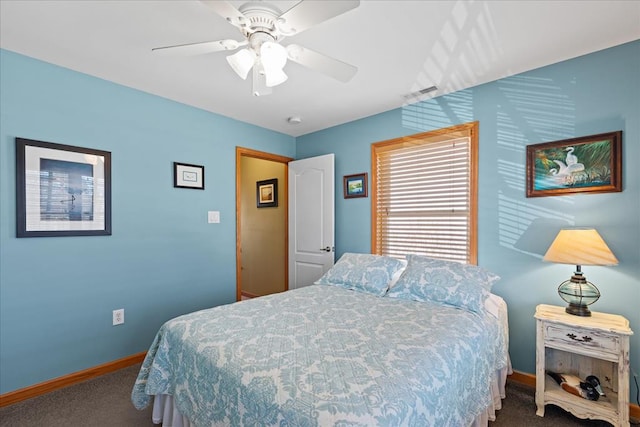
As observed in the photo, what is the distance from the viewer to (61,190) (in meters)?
2.38

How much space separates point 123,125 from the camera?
2.73 m

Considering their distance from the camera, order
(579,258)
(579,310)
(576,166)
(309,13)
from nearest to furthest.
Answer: (309,13) → (579,258) → (579,310) → (576,166)

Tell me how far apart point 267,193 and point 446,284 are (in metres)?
3.18

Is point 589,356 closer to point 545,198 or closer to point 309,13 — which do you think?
point 545,198

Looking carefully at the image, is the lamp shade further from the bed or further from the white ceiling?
the white ceiling

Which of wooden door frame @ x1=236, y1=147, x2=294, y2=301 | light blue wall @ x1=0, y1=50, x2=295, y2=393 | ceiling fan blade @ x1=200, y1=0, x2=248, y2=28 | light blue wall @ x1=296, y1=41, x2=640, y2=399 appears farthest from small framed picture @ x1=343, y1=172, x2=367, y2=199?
ceiling fan blade @ x1=200, y1=0, x2=248, y2=28

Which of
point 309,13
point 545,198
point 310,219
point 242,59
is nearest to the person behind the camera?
point 309,13

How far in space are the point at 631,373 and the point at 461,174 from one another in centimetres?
180

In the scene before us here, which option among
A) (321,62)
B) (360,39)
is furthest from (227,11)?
(360,39)

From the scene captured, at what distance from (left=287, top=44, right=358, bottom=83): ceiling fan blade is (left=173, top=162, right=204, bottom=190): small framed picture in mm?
1913

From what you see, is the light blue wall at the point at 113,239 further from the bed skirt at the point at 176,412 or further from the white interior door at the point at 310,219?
the bed skirt at the point at 176,412

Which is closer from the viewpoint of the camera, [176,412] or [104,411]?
[176,412]

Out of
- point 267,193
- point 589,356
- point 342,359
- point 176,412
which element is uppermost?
point 267,193

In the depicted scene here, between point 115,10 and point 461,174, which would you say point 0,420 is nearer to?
point 115,10
